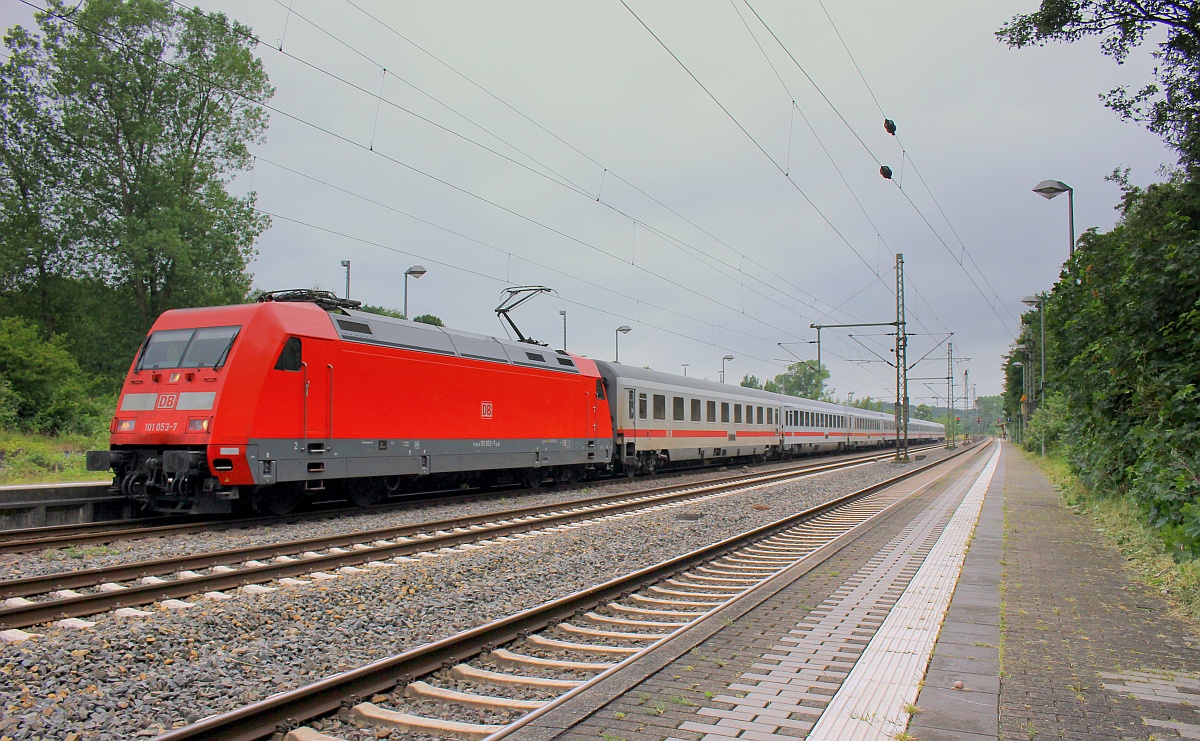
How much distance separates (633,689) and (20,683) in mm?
3693

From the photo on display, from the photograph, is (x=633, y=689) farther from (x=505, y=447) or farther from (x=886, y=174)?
(x=886, y=174)

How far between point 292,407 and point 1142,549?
11517 millimetres

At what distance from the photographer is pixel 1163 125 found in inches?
725

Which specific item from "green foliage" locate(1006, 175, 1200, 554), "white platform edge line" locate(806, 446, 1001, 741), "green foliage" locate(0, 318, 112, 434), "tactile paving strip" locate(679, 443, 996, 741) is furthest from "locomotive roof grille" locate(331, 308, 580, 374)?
"green foliage" locate(0, 318, 112, 434)

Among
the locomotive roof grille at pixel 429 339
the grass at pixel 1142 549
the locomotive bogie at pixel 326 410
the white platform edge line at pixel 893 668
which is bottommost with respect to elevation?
the white platform edge line at pixel 893 668

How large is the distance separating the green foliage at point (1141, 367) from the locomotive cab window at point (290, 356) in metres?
11.1

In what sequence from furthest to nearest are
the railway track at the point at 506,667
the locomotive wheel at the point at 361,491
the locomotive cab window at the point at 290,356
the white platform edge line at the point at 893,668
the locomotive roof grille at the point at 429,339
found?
1. the locomotive wheel at the point at 361,491
2. the locomotive roof grille at the point at 429,339
3. the locomotive cab window at the point at 290,356
4. the railway track at the point at 506,667
5. the white platform edge line at the point at 893,668

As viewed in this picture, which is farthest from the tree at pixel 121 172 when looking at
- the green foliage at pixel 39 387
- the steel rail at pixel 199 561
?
the steel rail at pixel 199 561

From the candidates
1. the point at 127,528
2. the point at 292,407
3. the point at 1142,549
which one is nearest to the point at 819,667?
the point at 1142,549

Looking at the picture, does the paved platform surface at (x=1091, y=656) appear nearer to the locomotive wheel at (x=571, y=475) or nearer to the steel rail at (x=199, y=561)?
the steel rail at (x=199, y=561)

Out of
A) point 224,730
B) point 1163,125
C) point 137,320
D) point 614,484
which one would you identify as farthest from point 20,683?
point 137,320

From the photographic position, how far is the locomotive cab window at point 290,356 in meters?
11.9

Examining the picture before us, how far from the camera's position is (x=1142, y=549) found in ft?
30.6

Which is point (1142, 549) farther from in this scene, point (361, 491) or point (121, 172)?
point (121, 172)
